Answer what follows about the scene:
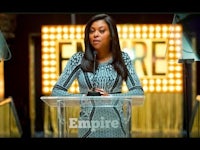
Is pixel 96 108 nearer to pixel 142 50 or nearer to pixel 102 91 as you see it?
pixel 102 91

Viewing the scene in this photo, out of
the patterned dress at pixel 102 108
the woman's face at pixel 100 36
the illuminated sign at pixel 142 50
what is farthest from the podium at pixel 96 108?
the woman's face at pixel 100 36

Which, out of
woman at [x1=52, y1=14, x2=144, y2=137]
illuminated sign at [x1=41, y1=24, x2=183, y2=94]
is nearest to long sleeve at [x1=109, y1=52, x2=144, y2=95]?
woman at [x1=52, y1=14, x2=144, y2=137]

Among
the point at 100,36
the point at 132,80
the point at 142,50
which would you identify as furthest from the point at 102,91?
the point at 142,50

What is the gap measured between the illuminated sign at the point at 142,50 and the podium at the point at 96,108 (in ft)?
1.13

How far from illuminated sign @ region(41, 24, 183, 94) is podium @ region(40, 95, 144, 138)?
1.13ft

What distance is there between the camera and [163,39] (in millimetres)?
6457

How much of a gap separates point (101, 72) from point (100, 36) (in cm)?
31

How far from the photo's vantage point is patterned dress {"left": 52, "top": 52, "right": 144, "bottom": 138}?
6102 millimetres

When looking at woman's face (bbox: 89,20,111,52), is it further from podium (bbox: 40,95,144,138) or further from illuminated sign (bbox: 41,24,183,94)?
podium (bbox: 40,95,144,138)

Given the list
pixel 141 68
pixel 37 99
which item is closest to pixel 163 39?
pixel 141 68
